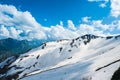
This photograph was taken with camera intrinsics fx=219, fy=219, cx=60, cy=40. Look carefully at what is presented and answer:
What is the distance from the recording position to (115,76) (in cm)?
3216

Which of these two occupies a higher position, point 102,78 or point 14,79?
point 102,78

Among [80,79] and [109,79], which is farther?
[80,79]

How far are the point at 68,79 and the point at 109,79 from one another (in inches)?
689

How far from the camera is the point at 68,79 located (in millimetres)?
49969

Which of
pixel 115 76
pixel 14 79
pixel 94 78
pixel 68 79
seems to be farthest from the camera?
pixel 14 79

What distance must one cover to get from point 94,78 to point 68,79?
12.2 meters

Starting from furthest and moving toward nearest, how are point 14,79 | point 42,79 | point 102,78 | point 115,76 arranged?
1. point 14,79
2. point 42,79
3. point 102,78
4. point 115,76

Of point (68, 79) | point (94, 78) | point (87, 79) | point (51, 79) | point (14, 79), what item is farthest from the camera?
point (14, 79)

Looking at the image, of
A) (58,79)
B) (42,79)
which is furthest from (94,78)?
(42,79)

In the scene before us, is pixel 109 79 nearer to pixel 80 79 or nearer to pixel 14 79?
pixel 80 79

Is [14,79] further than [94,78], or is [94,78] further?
[14,79]

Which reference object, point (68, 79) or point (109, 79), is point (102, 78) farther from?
point (68, 79)

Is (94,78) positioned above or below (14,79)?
above

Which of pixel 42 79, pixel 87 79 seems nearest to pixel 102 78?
pixel 87 79
